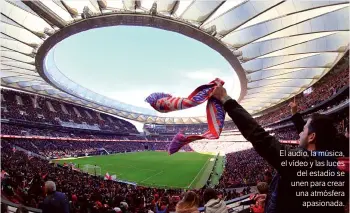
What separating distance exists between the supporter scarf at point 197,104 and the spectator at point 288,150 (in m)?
0.95

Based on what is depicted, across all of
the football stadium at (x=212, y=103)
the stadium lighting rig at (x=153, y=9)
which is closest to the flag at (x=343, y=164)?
the football stadium at (x=212, y=103)

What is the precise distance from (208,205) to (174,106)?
57.2 inches

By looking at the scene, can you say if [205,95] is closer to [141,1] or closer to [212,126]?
[212,126]

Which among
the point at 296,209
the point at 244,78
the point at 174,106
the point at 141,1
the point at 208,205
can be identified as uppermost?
the point at 141,1

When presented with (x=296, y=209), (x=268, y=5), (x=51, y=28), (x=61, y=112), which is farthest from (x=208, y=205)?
(x=61, y=112)

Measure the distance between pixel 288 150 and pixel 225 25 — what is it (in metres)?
16.5

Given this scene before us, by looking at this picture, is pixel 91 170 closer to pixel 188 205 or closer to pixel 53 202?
pixel 53 202

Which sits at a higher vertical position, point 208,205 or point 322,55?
point 322,55

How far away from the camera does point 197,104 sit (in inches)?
135

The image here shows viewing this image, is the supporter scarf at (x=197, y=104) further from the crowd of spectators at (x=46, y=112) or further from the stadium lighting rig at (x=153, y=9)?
the crowd of spectators at (x=46, y=112)

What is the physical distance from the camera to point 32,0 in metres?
15.4

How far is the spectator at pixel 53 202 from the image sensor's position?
455cm

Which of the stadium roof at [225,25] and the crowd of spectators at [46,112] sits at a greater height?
the stadium roof at [225,25]

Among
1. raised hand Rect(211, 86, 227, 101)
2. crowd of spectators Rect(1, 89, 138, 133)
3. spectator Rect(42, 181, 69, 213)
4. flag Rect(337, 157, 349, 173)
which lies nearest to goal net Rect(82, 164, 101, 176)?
crowd of spectators Rect(1, 89, 138, 133)
